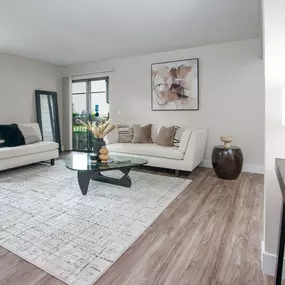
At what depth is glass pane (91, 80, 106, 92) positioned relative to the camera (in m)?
5.70

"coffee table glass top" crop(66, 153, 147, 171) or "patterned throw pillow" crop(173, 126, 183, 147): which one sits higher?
"patterned throw pillow" crop(173, 126, 183, 147)

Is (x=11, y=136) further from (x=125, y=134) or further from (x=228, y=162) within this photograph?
(x=228, y=162)

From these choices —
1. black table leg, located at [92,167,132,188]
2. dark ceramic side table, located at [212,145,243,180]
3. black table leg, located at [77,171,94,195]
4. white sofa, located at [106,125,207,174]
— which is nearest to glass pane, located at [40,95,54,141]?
white sofa, located at [106,125,207,174]

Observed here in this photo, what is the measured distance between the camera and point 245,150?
4070mm

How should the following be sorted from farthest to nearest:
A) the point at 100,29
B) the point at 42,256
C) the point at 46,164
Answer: the point at 46,164 < the point at 100,29 < the point at 42,256

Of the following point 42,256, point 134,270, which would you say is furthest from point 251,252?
point 42,256

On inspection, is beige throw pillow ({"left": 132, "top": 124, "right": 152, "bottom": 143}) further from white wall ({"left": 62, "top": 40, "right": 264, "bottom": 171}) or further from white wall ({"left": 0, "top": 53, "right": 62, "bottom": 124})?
white wall ({"left": 0, "top": 53, "right": 62, "bottom": 124})

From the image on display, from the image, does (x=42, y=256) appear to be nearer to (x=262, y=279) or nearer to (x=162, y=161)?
(x=262, y=279)

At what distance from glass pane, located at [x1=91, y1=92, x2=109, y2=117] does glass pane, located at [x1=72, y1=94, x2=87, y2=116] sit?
0.89 feet

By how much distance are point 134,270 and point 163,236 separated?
49 centimetres

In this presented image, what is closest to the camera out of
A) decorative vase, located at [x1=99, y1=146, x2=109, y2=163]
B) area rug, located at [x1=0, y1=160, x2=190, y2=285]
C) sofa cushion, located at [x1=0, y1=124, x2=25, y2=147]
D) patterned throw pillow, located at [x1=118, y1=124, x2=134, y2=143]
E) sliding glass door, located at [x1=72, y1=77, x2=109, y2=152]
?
area rug, located at [x1=0, y1=160, x2=190, y2=285]

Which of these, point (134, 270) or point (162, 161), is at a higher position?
point (162, 161)

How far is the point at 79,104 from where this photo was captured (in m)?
6.09

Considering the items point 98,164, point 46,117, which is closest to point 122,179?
point 98,164
